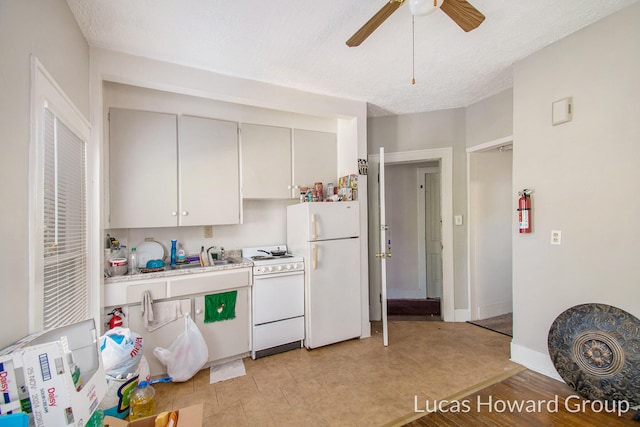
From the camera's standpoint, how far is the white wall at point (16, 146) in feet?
3.34

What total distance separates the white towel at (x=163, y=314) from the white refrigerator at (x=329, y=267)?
3.87ft

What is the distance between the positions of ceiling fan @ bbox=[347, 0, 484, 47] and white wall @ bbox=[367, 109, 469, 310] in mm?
2050

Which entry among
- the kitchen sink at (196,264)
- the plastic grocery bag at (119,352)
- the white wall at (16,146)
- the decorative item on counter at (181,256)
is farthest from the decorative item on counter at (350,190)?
the white wall at (16,146)

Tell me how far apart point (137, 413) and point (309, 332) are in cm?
147

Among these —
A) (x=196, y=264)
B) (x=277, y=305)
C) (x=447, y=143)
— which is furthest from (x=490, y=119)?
(x=196, y=264)

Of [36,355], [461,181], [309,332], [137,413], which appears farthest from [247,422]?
[461,181]

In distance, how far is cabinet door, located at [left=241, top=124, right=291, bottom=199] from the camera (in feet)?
9.45

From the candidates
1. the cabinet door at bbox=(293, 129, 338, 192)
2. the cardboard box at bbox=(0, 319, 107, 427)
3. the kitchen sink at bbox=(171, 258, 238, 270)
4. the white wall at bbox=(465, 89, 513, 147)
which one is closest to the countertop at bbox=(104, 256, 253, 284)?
the kitchen sink at bbox=(171, 258, 238, 270)

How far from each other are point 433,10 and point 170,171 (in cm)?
231

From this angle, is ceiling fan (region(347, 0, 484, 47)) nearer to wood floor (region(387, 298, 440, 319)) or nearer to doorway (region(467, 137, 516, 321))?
doorway (region(467, 137, 516, 321))

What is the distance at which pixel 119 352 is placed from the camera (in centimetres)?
177

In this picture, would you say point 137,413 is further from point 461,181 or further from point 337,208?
point 461,181

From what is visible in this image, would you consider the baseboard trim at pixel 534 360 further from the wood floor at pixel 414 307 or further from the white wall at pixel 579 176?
the wood floor at pixel 414 307

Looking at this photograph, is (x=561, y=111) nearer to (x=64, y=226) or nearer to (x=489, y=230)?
(x=489, y=230)
